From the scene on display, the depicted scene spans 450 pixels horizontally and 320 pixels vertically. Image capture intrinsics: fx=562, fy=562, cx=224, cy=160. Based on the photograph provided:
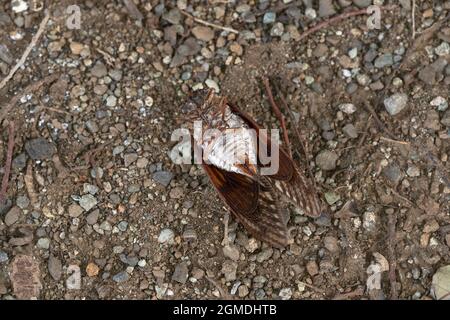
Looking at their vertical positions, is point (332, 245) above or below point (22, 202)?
below

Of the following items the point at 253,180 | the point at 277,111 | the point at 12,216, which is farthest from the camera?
the point at 277,111

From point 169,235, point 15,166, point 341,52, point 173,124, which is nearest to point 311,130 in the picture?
point 341,52

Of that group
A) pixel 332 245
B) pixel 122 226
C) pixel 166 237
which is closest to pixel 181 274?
pixel 166 237

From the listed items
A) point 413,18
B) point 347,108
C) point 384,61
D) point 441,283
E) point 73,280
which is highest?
point 413,18

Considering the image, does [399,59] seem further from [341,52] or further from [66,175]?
[66,175]

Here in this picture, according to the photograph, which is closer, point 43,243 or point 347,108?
point 43,243

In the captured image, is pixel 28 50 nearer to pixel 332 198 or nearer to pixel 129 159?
pixel 129 159

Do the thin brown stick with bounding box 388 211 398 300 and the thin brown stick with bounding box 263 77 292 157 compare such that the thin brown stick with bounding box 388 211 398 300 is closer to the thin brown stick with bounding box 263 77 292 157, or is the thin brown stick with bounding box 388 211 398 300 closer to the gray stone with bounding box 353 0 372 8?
the thin brown stick with bounding box 263 77 292 157
